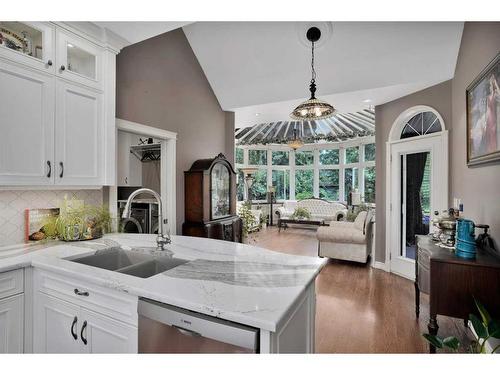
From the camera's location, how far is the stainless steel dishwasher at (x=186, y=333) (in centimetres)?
95

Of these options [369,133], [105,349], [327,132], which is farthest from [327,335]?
[327,132]

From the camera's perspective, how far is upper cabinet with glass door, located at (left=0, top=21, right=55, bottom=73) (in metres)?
1.75

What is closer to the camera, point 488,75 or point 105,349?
point 105,349

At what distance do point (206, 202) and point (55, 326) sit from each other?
7.25ft

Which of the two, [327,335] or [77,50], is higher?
[77,50]

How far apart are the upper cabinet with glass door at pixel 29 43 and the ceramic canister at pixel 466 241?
10.7 ft

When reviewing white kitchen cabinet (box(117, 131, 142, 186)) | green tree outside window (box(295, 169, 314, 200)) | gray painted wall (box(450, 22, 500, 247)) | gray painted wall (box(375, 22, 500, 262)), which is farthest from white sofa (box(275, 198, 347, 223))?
white kitchen cabinet (box(117, 131, 142, 186))

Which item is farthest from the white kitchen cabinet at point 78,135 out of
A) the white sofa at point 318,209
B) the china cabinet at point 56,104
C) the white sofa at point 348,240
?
the white sofa at point 318,209

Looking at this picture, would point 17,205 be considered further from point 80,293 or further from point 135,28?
point 135,28

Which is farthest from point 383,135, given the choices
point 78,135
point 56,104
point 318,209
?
point 318,209

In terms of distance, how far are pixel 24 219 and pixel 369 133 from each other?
733cm
